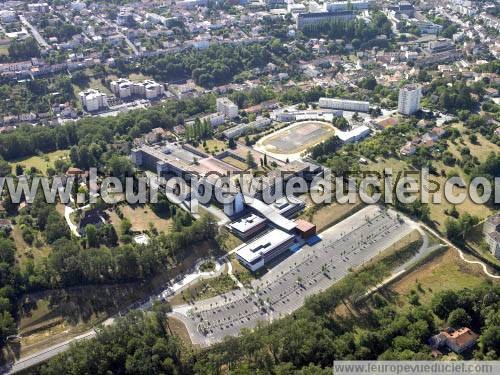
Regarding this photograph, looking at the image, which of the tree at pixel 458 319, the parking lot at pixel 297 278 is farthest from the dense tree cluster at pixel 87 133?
the tree at pixel 458 319

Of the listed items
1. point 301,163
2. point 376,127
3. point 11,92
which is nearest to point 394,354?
point 301,163

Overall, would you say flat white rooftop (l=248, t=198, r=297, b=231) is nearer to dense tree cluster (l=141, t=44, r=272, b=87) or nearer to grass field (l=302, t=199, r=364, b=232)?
grass field (l=302, t=199, r=364, b=232)

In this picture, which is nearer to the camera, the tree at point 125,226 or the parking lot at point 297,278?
the parking lot at point 297,278

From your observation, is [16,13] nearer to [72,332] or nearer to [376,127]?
[376,127]

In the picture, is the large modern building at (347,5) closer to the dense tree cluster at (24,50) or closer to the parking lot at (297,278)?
the dense tree cluster at (24,50)

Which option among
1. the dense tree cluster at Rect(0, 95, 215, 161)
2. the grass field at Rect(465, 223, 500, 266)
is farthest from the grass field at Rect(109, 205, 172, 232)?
the grass field at Rect(465, 223, 500, 266)

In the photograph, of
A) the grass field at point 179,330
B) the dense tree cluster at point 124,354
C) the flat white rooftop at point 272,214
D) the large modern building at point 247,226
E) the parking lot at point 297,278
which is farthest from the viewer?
the flat white rooftop at point 272,214
